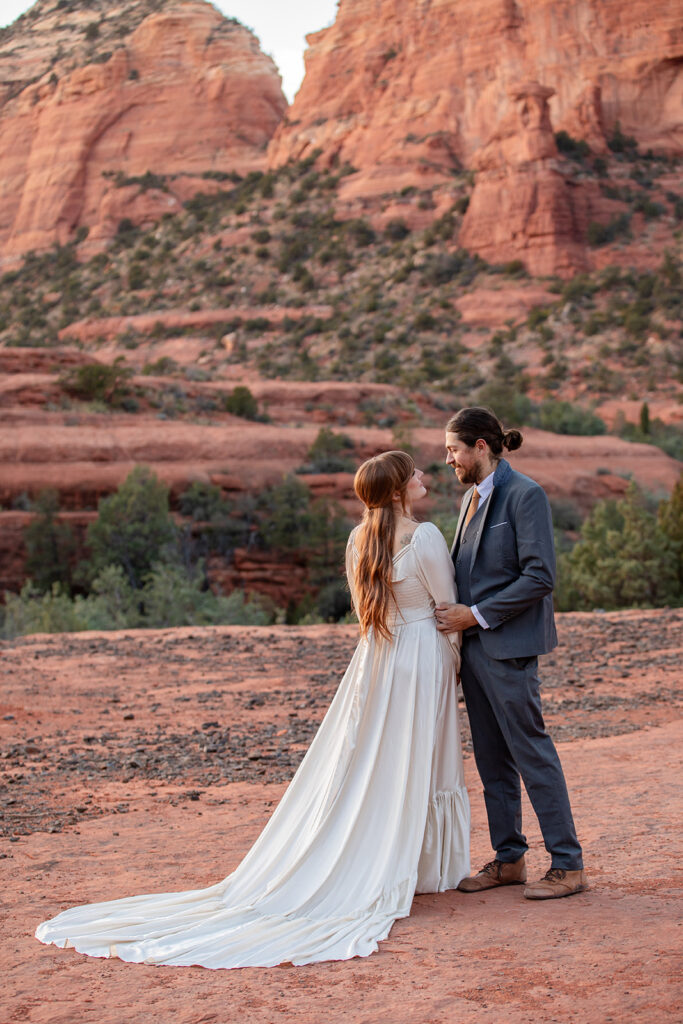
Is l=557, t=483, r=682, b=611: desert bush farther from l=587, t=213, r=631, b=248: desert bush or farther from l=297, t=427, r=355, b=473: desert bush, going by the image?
l=587, t=213, r=631, b=248: desert bush

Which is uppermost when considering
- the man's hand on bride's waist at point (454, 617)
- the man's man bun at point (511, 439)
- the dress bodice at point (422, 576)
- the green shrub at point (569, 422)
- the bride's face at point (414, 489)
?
the green shrub at point (569, 422)

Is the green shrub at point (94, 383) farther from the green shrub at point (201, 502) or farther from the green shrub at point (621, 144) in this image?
the green shrub at point (621, 144)

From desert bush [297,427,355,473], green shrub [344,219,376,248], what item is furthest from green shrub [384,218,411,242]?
desert bush [297,427,355,473]

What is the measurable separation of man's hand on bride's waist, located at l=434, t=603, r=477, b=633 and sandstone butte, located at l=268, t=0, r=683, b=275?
42.3 meters

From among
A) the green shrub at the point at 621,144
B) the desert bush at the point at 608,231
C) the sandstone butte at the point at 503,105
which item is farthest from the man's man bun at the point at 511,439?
the green shrub at the point at 621,144

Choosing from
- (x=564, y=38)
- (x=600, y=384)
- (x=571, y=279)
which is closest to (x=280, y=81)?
(x=564, y=38)

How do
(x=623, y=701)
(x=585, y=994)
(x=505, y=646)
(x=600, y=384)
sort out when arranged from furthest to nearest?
(x=600, y=384)
(x=623, y=701)
(x=505, y=646)
(x=585, y=994)

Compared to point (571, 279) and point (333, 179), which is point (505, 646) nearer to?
point (571, 279)

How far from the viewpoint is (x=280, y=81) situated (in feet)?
215

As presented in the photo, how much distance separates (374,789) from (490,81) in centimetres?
5329

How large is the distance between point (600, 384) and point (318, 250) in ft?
54.6

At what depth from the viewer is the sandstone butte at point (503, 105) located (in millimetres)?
44125

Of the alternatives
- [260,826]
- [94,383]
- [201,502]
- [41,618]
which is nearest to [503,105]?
[94,383]

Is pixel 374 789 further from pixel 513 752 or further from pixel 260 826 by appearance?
pixel 260 826
